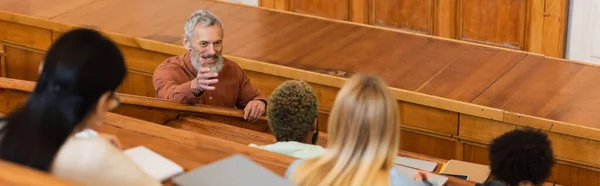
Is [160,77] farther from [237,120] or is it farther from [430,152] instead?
[430,152]

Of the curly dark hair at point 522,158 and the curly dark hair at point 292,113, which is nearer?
the curly dark hair at point 522,158

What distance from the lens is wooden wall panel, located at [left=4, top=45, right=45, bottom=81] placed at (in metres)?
4.94

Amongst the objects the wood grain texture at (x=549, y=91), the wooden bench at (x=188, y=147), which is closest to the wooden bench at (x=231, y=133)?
the wood grain texture at (x=549, y=91)

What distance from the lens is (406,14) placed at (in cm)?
546

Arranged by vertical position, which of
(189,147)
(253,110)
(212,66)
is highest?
(189,147)

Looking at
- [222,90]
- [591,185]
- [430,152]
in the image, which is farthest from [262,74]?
[591,185]

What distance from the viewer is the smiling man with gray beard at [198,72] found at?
12.3ft

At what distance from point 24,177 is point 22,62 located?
3.96 meters

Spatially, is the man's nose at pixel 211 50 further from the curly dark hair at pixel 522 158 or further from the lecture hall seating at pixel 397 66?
the curly dark hair at pixel 522 158

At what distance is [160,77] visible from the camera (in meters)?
3.82

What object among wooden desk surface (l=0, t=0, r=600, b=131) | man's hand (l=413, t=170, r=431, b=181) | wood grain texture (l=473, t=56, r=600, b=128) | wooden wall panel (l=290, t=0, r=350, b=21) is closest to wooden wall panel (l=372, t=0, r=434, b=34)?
wooden wall panel (l=290, t=0, r=350, b=21)

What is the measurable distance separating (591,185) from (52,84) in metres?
2.64

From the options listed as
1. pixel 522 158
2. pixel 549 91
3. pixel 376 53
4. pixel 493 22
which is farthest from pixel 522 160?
pixel 493 22

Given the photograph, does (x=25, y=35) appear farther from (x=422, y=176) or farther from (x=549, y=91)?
(x=422, y=176)
